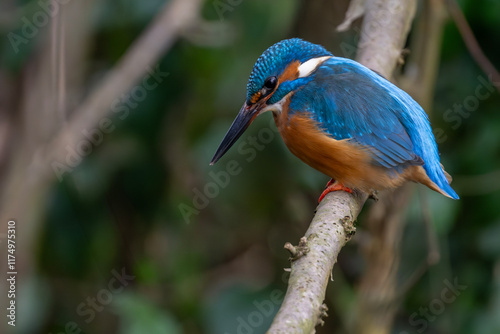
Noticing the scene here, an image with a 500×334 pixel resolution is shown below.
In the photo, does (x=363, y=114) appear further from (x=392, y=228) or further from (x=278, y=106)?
(x=392, y=228)

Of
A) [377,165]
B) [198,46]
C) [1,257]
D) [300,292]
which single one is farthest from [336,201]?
[1,257]

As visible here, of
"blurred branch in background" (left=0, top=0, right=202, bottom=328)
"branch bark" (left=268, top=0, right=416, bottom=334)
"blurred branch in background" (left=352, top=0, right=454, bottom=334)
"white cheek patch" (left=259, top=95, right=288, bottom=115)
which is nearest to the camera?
"branch bark" (left=268, top=0, right=416, bottom=334)

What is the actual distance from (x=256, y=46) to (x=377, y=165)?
1127 millimetres

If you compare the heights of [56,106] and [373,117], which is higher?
[373,117]

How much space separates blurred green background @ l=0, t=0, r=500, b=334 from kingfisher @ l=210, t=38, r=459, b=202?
574 mm

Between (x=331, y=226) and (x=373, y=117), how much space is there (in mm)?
730

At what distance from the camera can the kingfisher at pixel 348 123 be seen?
2363 millimetres

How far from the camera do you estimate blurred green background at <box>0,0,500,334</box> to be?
316cm

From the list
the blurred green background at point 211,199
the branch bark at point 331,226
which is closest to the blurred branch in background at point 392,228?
the blurred green background at point 211,199

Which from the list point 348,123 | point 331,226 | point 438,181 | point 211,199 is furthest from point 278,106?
point 211,199

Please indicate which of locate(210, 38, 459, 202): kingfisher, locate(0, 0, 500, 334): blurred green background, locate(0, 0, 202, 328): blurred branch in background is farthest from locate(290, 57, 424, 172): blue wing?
locate(0, 0, 202, 328): blurred branch in background

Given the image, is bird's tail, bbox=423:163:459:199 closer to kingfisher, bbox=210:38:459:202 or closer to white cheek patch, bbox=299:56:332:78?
kingfisher, bbox=210:38:459:202

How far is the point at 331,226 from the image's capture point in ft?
5.87

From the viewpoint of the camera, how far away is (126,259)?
13.4ft
